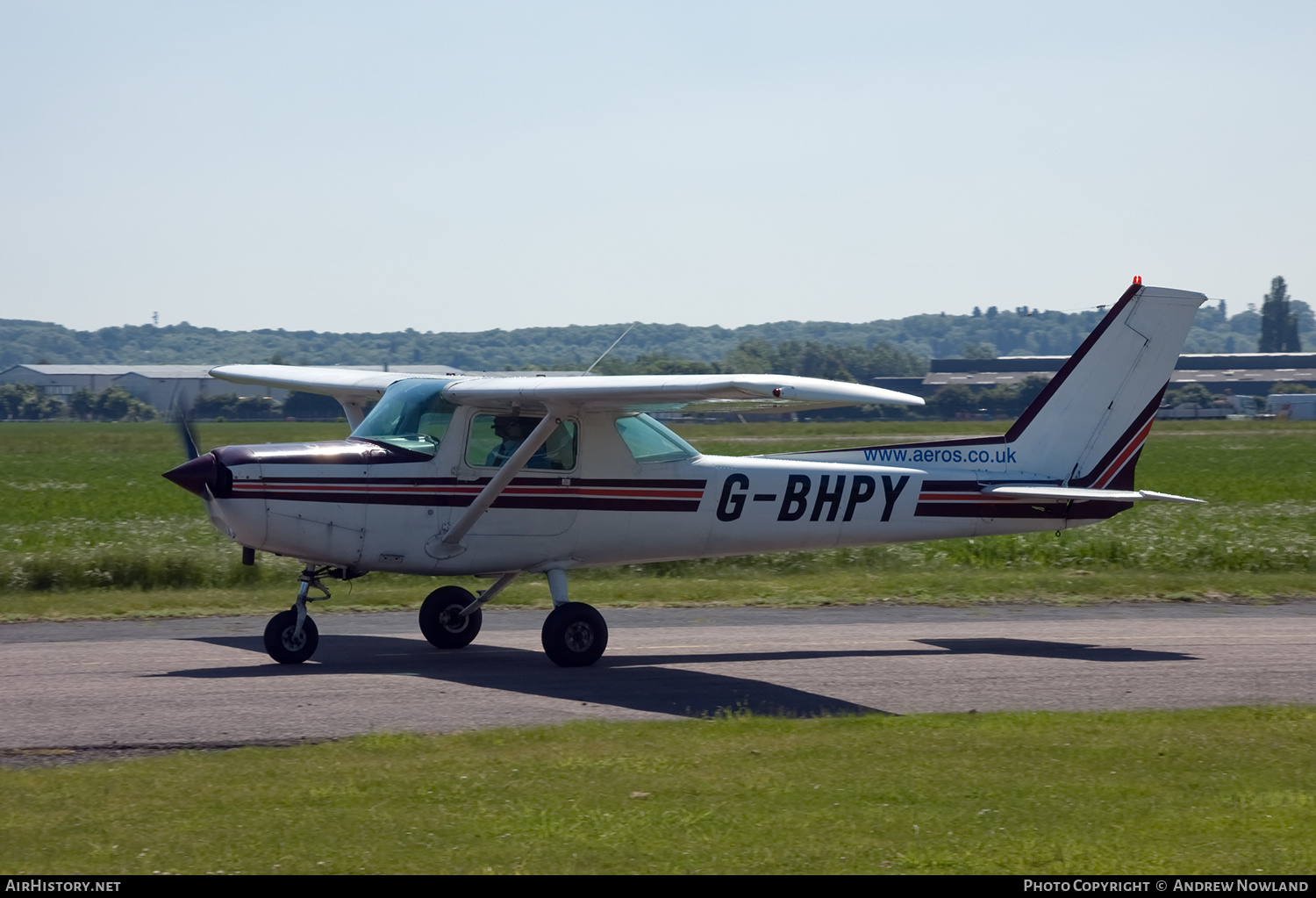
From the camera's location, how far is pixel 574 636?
35.5 feet

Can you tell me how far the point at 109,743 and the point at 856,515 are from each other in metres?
6.82

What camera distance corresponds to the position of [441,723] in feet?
27.6

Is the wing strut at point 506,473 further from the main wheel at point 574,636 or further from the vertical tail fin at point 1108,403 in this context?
the vertical tail fin at point 1108,403

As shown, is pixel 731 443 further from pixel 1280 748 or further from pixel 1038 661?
pixel 1280 748

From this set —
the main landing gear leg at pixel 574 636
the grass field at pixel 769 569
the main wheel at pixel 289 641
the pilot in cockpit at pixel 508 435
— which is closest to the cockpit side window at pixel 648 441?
the pilot in cockpit at pixel 508 435

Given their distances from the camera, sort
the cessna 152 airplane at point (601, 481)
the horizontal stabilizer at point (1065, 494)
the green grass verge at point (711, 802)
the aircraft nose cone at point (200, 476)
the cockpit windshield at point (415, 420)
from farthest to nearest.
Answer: the horizontal stabilizer at point (1065, 494) < the cockpit windshield at point (415, 420) < the cessna 152 airplane at point (601, 481) < the aircraft nose cone at point (200, 476) < the green grass verge at point (711, 802)

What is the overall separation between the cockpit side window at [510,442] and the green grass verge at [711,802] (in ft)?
11.3

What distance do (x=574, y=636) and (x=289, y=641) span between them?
7.87 feet

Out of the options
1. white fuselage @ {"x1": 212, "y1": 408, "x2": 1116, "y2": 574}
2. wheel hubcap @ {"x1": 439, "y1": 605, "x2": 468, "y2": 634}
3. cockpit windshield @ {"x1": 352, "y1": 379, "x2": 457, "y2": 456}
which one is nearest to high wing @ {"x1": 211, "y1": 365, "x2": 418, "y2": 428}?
cockpit windshield @ {"x1": 352, "y1": 379, "x2": 457, "y2": 456}

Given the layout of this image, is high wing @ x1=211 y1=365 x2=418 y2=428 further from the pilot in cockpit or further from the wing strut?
the wing strut

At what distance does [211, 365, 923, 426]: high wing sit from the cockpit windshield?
176mm

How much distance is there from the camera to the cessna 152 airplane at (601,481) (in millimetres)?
10375

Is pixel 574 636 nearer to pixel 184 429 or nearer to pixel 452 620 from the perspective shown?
pixel 452 620
